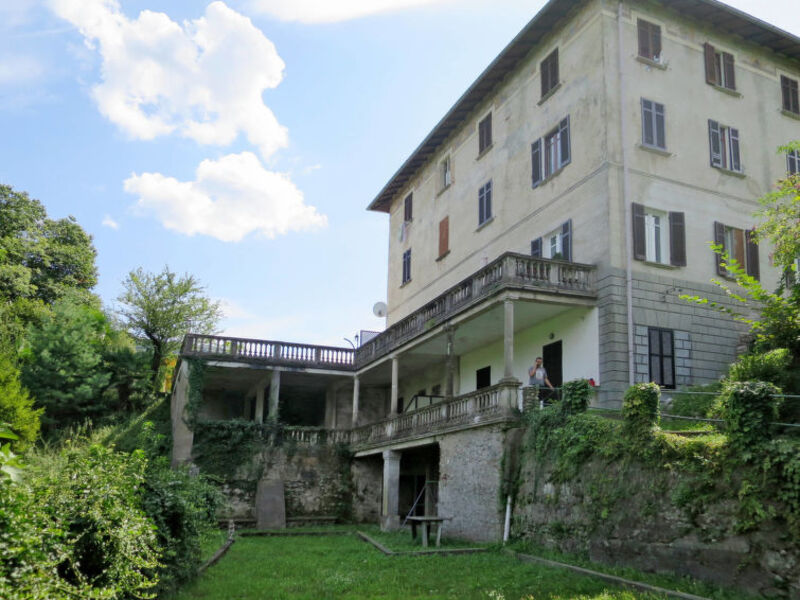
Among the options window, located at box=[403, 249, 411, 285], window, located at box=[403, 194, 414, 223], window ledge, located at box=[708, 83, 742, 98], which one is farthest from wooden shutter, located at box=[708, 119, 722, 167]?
window, located at box=[403, 194, 414, 223]

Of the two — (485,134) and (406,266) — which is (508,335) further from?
(406,266)

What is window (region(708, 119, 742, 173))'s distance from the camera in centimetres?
2197

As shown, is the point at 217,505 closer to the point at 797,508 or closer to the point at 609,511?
the point at 609,511

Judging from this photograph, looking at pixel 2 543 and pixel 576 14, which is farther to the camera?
pixel 576 14

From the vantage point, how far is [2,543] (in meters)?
5.46

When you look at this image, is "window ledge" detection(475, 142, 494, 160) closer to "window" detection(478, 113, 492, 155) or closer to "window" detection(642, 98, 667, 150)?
"window" detection(478, 113, 492, 155)

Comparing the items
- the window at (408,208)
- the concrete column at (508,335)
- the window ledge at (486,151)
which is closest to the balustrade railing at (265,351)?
the window at (408,208)

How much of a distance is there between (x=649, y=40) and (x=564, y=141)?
3.93 m

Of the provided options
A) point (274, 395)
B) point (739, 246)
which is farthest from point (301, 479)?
point (739, 246)

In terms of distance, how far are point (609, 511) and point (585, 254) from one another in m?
9.70

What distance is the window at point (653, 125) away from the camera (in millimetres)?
20891

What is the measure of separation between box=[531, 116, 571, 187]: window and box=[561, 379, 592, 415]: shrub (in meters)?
9.32

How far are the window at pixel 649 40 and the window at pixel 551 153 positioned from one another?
9.89ft

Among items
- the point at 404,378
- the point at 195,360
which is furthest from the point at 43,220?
the point at 404,378
